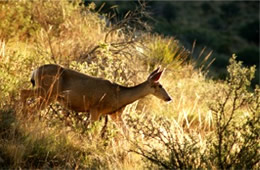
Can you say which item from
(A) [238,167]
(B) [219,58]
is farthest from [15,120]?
(B) [219,58]

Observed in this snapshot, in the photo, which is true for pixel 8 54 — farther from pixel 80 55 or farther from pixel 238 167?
pixel 238 167

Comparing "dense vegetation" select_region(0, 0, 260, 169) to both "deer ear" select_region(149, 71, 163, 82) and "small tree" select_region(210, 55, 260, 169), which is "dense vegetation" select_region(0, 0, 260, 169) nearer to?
"small tree" select_region(210, 55, 260, 169)

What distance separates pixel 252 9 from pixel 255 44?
11675 mm

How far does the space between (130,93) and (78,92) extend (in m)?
0.81

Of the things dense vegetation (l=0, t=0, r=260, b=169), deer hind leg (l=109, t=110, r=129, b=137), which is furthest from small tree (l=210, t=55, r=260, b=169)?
deer hind leg (l=109, t=110, r=129, b=137)

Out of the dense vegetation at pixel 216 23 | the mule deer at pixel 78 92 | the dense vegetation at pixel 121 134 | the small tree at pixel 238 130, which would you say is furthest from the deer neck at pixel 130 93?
the dense vegetation at pixel 216 23

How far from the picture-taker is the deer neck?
9648 millimetres

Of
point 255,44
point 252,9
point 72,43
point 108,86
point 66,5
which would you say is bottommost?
point 108,86

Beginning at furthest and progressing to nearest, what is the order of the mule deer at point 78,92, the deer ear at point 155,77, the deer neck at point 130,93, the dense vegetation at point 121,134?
the deer ear at point 155,77
the deer neck at point 130,93
the mule deer at point 78,92
the dense vegetation at point 121,134

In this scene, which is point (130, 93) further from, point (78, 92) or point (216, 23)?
point (216, 23)

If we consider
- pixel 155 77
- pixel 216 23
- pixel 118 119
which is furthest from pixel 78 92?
pixel 216 23

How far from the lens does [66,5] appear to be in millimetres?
17125

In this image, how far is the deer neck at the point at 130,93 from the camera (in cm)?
965

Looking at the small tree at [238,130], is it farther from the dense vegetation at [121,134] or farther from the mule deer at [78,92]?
the mule deer at [78,92]
